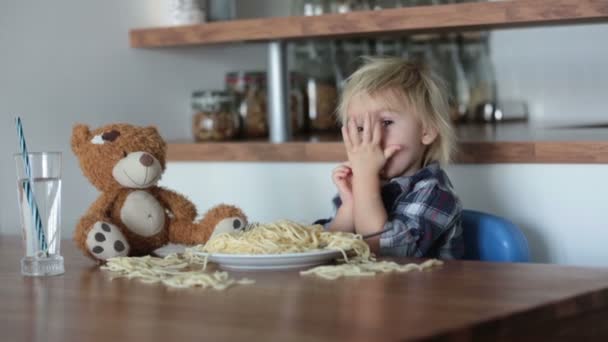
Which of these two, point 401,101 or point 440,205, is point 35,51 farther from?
point 440,205

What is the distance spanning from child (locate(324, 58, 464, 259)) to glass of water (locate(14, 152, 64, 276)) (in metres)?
0.46

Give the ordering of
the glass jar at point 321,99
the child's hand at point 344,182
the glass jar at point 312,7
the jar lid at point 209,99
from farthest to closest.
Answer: the glass jar at point 321,99 → the glass jar at point 312,7 → the jar lid at point 209,99 → the child's hand at point 344,182

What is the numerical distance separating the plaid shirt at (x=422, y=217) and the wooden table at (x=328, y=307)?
209 millimetres

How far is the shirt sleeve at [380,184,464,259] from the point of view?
1.57 metres

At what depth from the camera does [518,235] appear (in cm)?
165

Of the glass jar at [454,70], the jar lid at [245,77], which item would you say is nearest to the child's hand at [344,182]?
the jar lid at [245,77]

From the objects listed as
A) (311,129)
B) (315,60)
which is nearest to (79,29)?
(311,129)

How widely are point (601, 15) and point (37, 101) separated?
1.10 meters

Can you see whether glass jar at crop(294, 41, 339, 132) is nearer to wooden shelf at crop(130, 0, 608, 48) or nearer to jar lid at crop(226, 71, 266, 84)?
jar lid at crop(226, 71, 266, 84)

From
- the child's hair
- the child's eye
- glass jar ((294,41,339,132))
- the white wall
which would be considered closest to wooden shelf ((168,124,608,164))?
the white wall

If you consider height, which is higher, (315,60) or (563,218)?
(315,60)

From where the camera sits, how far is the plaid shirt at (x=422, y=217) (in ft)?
5.16

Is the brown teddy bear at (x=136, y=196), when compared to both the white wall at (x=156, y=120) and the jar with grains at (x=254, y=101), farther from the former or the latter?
the jar with grains at (x=254, y=101)

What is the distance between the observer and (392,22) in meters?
2.04
